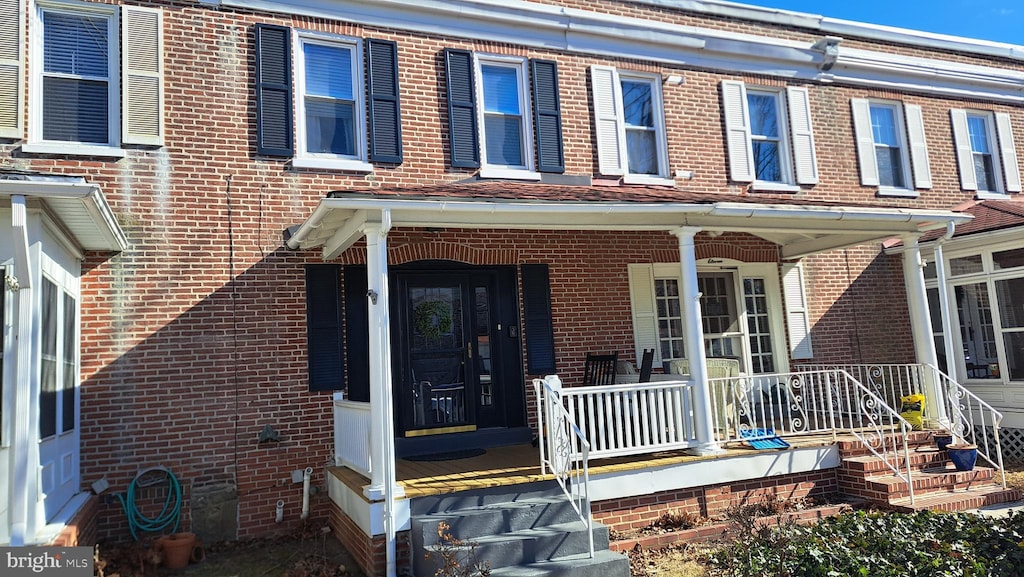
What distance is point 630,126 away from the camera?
33.5ft

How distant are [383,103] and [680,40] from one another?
14.8ft

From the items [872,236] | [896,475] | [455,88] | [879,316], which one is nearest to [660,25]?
[455,88]

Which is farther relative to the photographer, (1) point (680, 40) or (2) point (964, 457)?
(1) point (680, 40)

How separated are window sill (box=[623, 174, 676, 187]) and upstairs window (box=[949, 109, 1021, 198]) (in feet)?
19.1

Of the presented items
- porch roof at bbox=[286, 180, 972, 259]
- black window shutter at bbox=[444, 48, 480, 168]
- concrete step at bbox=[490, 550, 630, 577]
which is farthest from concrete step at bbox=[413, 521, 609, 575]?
black window shutter at bbox=[444, 48, 480, 168]

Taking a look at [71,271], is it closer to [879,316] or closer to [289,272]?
[289,272]

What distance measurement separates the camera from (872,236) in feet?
31.0

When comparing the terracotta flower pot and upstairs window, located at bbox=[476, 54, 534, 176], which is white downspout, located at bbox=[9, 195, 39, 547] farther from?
upstairs window, located at bbox=[476, 54, 534, 176]

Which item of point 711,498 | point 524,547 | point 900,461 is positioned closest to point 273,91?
point 524,547

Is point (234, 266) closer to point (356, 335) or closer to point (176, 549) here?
point (356, 335)

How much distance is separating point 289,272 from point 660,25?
20.3 feet

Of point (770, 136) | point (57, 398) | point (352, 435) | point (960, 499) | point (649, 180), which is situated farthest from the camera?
point (770, 136)

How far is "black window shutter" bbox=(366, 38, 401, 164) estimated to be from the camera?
342 inches

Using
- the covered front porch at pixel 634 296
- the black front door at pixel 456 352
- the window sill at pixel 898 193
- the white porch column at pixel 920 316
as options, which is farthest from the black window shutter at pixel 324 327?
the window sill at pixel 898 193
